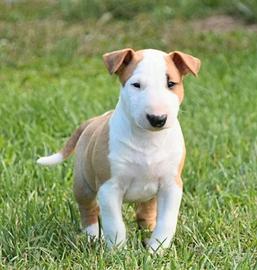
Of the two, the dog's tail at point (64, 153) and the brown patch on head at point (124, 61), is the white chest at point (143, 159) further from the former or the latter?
the dog's tail at point (64, 153)

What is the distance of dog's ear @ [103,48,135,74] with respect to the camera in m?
3.66

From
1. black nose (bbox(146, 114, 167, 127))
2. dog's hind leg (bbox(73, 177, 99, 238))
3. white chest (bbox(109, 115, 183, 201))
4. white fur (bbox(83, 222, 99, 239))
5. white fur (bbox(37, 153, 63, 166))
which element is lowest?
white fur (bbox(83, 222, 99, 239))

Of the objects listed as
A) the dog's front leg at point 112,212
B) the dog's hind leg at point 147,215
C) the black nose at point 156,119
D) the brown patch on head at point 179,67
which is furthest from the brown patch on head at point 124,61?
the dog's hind leg at point 147,215

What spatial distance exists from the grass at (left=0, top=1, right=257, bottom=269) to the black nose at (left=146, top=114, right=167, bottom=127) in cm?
53

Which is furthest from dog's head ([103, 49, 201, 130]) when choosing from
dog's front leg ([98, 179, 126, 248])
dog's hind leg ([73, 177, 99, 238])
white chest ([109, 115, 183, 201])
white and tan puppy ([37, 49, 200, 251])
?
dog's hind leg ([73, 177, 99, 238])

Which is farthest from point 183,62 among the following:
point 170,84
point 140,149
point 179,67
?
point 140,149

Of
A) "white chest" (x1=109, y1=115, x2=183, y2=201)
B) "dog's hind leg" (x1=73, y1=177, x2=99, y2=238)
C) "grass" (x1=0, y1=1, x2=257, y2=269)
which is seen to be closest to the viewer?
"white chest" (x1=109, y1=115, x2=183, y2=201)

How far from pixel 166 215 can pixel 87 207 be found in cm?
42

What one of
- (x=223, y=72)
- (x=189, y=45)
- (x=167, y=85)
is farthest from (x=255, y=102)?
(x=167, y=85)

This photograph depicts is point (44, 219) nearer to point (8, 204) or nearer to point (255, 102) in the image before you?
point (8, 204)

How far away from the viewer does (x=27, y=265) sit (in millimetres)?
3729

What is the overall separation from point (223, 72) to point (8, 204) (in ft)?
12.7

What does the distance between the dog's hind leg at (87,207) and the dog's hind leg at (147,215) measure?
197mm

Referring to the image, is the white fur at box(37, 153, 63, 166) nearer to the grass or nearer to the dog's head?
the grass
